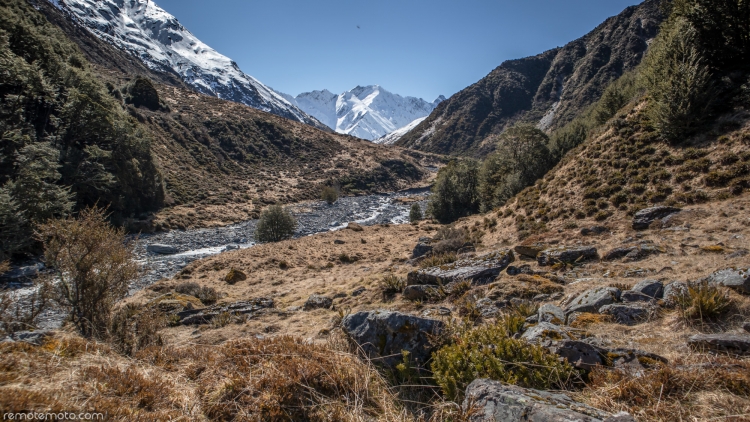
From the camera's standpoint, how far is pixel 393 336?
168 inches

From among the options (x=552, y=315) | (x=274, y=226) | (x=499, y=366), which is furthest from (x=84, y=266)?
(x=274, y=226)

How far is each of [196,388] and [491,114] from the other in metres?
200

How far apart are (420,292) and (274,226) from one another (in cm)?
2691

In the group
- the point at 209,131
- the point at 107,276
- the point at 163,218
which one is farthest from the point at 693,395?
the point at 209,131

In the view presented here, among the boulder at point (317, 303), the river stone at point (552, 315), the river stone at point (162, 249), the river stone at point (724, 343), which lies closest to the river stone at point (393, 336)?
the river stone at point (552, 315)

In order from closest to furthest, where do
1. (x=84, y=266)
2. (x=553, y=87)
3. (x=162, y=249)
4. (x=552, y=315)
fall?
(x=552, y=315) < (x=84, y=266) < (x=162, y=249) < (x=553, y=87)

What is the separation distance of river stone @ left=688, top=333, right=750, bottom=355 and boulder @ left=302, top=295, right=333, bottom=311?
8.95m

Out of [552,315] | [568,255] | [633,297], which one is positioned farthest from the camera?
[568,255]

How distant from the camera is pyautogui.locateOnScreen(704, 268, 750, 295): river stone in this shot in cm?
475

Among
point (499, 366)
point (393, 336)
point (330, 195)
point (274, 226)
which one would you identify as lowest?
point (499, 366)

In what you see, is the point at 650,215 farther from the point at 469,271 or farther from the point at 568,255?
the point at 469,271

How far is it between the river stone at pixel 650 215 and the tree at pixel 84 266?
15625 millimetres

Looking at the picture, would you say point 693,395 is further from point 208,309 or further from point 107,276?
point 208,309

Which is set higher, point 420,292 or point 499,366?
point 499,366
